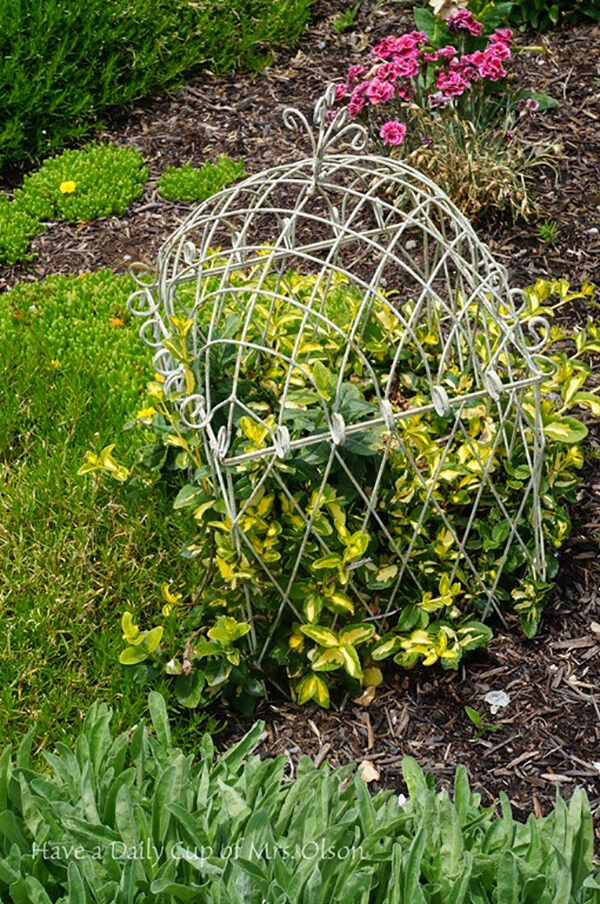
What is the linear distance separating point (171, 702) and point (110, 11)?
4413mm

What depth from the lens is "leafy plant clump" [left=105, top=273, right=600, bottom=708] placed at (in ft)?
9.71

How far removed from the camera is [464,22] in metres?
4.72

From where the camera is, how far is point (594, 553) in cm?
342

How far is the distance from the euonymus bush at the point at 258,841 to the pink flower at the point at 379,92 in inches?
114

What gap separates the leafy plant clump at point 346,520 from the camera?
2.96 metres

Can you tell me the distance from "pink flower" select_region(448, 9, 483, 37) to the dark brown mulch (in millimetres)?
680

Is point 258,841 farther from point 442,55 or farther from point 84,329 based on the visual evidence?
point 442,55

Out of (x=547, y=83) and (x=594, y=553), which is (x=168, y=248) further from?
(x=547, y=83)

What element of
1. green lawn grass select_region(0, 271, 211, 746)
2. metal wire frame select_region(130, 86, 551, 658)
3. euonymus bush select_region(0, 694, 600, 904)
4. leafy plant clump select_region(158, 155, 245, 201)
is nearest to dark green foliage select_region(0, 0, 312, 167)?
leafy plant clump select_region(158, 155, 245, 201)

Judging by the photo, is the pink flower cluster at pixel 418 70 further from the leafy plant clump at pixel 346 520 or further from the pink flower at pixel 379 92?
the leafy plant clump at pixel 346 520

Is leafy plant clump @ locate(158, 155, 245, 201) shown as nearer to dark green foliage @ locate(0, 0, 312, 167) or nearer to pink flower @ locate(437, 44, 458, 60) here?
dark green foliage @ locate(0, 0, 312, 167)

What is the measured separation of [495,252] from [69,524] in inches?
85.8

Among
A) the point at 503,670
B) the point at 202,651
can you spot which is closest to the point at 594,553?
the point at 503,670

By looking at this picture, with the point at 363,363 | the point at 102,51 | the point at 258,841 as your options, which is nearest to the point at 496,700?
the point at 363,363
